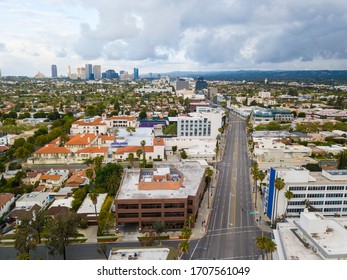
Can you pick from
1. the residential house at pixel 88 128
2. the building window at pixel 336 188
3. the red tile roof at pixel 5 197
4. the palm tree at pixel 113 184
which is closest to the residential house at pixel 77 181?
the palm tree at pixel 113 184

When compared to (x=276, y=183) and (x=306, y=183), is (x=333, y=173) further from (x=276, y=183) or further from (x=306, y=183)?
(x=276, y=183)

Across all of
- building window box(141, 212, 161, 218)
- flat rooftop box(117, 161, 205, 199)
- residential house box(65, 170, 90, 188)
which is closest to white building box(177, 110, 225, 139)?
flat rooftop box(117, 161, 205, 199)

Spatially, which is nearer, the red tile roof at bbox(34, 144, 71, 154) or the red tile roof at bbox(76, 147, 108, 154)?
the red tile roof at bbox(34, 144, 71, 154)

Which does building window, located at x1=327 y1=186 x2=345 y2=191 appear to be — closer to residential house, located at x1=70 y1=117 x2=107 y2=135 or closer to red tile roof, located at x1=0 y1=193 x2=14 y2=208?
red tile roof, located at x1=0 y1=193 x2=14 y2=208

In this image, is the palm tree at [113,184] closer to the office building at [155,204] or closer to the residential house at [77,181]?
the office building at [155,204]
